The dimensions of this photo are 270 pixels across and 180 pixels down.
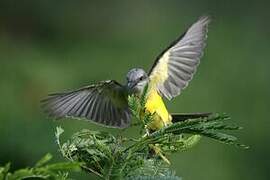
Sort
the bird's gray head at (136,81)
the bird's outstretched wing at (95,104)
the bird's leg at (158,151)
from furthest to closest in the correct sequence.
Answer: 1. the bird's gray head at (136,81)
2. the bird's outstretched wing at (95,104)
3. the bird's leg at (158,151)

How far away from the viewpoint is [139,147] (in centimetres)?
200

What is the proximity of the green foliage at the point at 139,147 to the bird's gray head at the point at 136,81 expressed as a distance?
2.36 ft

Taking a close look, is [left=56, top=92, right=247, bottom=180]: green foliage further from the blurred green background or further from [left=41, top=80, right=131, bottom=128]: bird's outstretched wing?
the blurred green background

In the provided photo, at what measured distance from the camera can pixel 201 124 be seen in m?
1.93

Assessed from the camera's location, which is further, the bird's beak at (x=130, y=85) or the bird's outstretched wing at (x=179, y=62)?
the bird's outstretched wing at (x=179, y=62)

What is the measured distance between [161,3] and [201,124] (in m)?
7.55

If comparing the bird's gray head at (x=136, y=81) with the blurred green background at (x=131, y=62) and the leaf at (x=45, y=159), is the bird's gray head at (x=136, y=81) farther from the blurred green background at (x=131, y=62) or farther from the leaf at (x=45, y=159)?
the blurred green background at (x=131, y=62)

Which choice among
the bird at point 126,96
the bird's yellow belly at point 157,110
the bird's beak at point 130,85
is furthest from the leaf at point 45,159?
the bird's beak at point 130,85

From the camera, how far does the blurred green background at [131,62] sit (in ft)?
19.9

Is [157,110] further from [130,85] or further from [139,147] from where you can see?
[139,147]

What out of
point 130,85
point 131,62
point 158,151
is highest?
point 130,85

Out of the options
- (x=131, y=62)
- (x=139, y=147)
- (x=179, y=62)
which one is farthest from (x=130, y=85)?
(x=131, y=62)

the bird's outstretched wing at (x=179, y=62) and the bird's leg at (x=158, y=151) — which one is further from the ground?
the bird's outstretched wing at (x=179, y=62)

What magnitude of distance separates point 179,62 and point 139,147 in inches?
50.6
